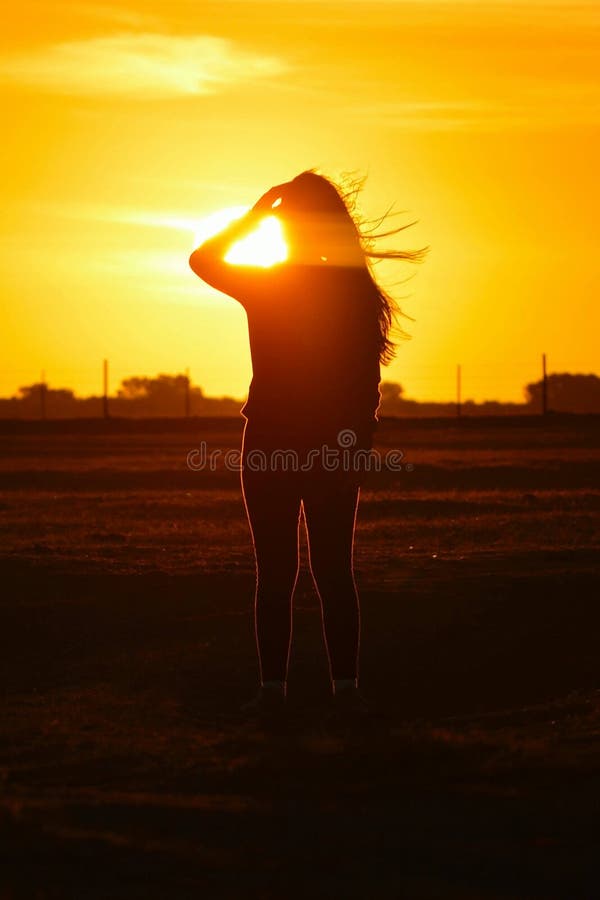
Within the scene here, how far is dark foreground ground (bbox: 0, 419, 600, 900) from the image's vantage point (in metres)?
4.59

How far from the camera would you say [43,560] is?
46.7ft

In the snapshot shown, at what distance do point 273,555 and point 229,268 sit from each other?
48.9 inches

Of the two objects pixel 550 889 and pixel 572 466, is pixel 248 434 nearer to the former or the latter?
pixel 550 889

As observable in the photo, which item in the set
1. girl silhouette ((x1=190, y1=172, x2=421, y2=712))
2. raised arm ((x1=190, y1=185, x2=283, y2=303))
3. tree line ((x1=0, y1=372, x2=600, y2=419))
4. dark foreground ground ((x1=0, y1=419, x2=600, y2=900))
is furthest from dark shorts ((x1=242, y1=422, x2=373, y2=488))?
tree line ((x1=0, y1=372, x2=600, y2=419))

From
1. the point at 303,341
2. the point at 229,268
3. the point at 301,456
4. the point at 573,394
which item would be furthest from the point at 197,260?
the point at 573,394

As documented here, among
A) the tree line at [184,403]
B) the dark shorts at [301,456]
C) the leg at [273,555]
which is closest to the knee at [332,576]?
the leg at [273,555]

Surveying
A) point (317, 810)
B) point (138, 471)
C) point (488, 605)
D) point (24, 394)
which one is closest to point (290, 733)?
point (317, 810)

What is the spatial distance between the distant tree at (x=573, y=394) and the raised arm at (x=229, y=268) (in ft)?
238

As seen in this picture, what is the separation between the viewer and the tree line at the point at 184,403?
8056 cm

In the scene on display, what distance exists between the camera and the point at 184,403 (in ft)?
288

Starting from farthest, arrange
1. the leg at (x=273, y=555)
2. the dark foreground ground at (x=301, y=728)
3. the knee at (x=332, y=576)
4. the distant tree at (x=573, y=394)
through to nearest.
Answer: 1. the distant tree at (x=573, y=394)
2. the knee at (x=332, y=576)
3. the leg at (x=273, y=555)
4. the dark foreground ground at (x=301, y=728)

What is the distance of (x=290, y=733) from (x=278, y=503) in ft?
3.17

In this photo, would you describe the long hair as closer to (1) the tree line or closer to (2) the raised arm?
(2) the raised arm

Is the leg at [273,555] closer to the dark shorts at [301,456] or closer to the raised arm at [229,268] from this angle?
the dark shorts at [301,456]
